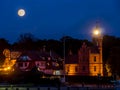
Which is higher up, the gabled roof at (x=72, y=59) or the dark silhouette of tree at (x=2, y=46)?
the dark silhouette of tree at (x=2, y=46)

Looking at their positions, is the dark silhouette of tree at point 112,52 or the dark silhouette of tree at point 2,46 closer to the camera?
the dark silhouette of tree at point 112,52

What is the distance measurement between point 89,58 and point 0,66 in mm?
28922

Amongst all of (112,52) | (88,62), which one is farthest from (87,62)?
(112,52)

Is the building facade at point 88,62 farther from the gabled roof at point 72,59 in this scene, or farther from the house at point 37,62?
the house at point 37,62

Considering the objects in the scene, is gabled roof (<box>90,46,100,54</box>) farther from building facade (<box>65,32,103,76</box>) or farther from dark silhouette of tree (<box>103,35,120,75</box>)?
dark silhouette of tree (<box>103,35,120,75</box>)

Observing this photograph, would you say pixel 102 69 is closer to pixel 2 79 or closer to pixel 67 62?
pixel 67 62

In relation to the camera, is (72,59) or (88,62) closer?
(88,62)

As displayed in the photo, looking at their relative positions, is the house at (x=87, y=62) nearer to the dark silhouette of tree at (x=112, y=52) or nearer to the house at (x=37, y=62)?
the dark silhouette of tree at (x=112, y=52)

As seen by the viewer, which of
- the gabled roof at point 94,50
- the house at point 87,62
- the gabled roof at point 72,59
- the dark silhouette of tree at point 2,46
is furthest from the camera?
the dark silhouette of tree at point 2,46

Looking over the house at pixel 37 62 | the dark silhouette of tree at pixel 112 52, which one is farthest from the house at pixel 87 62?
the house at pixel 37 62

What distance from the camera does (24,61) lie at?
4970 inches

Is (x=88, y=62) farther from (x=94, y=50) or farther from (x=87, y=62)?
(x=94, y=50)

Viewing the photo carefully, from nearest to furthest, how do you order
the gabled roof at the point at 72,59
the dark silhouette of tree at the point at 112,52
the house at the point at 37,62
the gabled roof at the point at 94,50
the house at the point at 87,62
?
the dark silhouette of tree at the point at 112,52, the house at the point at 37,62, the house at the point at 87,62, the gabled roof at the point at 94,50, the gabled roof at the point at 72,59

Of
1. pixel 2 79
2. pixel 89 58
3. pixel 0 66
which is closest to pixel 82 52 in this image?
pixel 89 58
